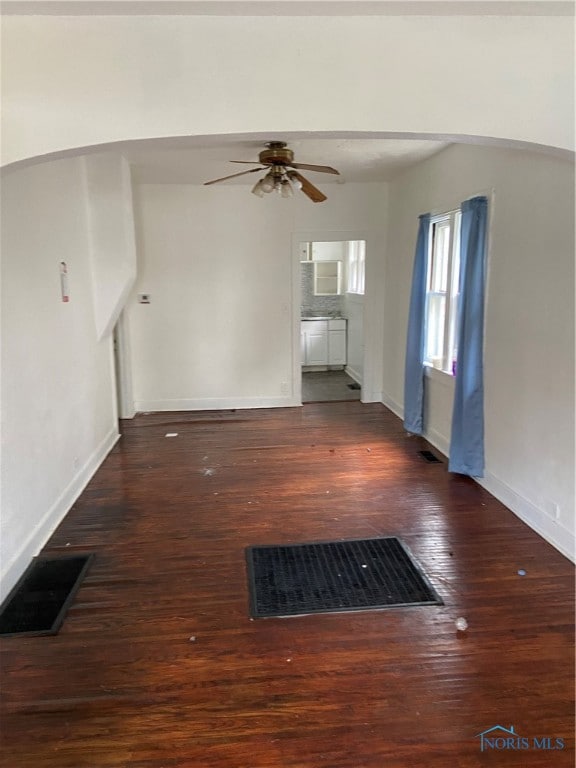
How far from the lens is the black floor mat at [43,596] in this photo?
267 centimetres

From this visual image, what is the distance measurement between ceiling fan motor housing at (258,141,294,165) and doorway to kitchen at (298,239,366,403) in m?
3.95

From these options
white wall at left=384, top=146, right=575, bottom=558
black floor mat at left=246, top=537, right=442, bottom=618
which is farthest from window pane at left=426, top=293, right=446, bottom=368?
black floor mat at left=246, top=537, right=442, bottom=618

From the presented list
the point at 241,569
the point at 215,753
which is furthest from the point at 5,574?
the point at 215,753

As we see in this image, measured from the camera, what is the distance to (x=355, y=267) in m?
8.51

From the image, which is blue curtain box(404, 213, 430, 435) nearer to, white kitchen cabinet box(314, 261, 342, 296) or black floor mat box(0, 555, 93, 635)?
black floor mat box(0, 555, 93, 635)

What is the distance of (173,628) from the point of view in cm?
263

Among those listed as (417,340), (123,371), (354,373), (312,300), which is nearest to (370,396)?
(354,373)

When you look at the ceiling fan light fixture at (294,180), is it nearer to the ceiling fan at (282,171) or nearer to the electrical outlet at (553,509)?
the ceiling fan at (282,171)

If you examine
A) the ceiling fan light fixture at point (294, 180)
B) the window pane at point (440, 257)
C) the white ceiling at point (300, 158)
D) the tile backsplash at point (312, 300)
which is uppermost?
the white ceiling at point (300, 158)

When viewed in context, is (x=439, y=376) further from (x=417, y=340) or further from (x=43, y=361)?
(x=43, y=361)

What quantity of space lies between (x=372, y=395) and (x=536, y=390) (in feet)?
11.7

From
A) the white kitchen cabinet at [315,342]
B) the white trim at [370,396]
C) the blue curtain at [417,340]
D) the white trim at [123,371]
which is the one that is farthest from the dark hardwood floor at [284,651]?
the white kitchen cabinet at [315,342]

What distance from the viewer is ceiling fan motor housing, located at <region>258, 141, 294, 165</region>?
400cm

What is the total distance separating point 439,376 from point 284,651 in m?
3.28
